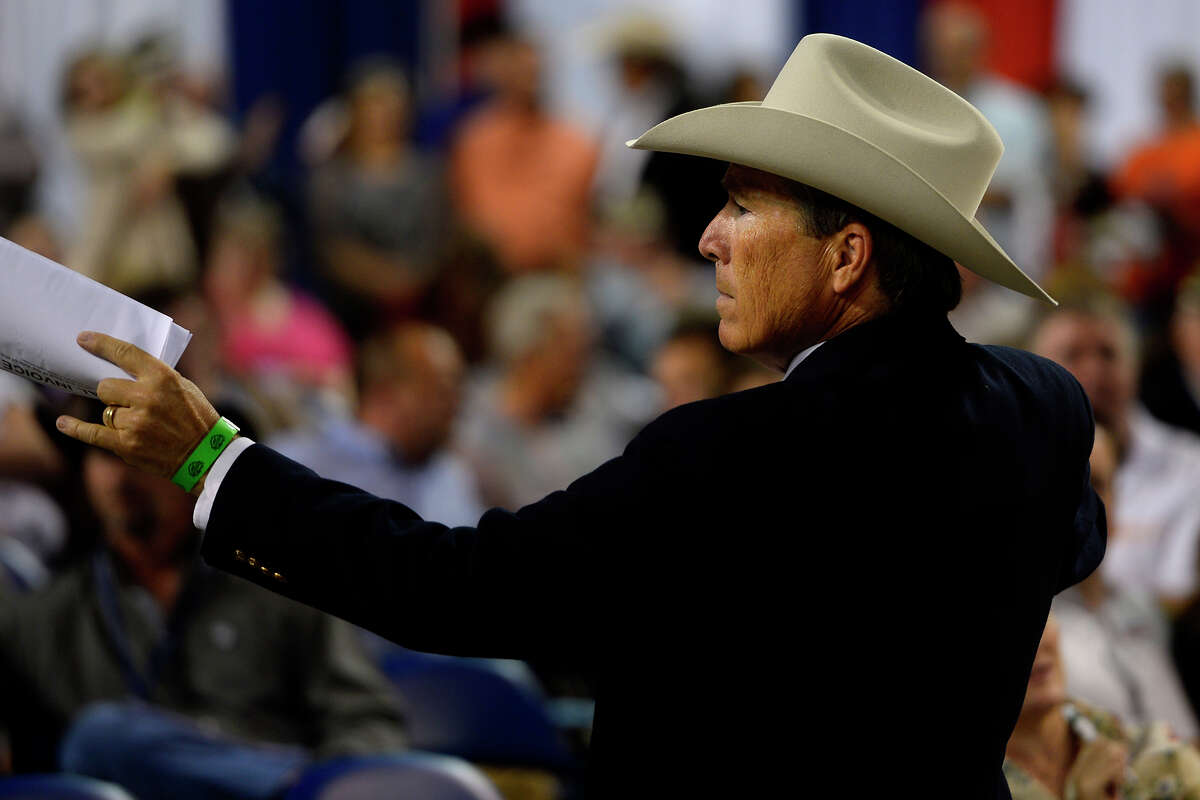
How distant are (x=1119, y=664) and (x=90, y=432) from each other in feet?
8.07

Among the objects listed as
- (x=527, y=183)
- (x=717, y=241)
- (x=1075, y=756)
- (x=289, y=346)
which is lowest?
(x=1075, y=756)

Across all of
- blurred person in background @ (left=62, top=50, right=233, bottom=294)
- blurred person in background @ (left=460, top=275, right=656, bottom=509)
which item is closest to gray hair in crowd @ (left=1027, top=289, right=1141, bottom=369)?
blurred person in background @ (left=460, top=275, right=656, bottom=509)

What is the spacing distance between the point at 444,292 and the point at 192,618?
11.9 ft

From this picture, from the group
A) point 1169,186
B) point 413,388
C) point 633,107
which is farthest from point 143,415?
point 1169,186

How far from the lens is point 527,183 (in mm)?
7812

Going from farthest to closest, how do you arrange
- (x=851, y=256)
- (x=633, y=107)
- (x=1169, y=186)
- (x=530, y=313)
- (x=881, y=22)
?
(x=881, y=22)
(x=633, y=107)
(x=1169, y=186)
(x=530, y=313)
(x=851, y=256)

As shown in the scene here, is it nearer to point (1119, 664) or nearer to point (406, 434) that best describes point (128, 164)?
point (406, 434)

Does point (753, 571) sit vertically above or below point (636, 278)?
below

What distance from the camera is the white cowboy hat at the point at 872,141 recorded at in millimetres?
1824

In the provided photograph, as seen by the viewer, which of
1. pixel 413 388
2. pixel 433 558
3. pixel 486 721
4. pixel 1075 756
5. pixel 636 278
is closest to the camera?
pixel 433 558

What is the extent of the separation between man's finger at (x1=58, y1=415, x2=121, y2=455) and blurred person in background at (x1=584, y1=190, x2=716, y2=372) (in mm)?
5767

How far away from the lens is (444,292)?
7.17 m

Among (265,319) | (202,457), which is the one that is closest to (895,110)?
(202,457)

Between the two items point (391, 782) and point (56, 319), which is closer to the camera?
point (56, 319)
